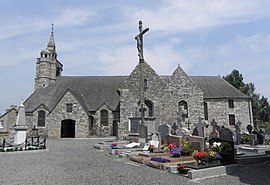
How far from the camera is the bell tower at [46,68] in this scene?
32188mm

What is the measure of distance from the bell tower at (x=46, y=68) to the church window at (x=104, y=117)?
11.0 m

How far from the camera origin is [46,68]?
32.2m

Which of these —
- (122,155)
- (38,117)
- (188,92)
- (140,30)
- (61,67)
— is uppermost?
(61,67)

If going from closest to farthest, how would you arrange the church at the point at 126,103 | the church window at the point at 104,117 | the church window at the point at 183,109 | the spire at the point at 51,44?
the church at the point at 126,103 → the church window at the point at 183,109 → the church window at the point at 104,117 → the spire at the point at 51,44

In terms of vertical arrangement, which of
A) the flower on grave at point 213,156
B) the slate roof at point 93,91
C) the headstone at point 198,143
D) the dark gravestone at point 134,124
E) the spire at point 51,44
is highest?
the spire at point 51,44

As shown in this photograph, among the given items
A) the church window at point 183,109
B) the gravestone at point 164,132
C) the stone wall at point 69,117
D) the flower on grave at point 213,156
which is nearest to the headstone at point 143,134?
the gravestone at point 164,132

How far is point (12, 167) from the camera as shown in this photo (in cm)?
811

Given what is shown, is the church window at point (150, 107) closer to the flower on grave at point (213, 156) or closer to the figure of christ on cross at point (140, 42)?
the figure of christ on cross at point (140, 42)

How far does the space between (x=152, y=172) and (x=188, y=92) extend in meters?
19.7

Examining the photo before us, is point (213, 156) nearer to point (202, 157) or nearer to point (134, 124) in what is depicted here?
point (202, 157)

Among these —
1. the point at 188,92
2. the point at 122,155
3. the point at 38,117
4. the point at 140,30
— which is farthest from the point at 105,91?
the point at 122,155

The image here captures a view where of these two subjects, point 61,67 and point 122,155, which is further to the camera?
point 61,67

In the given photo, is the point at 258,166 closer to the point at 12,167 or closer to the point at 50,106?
the point at 12,167

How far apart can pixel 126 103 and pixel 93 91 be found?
8285 mm
